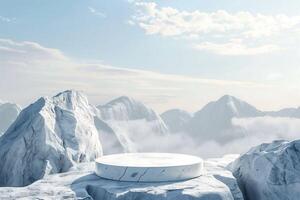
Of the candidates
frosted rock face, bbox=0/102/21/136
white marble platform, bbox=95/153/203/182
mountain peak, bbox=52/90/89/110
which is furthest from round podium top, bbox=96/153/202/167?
frosted rock face, bbox=0/102/21/136

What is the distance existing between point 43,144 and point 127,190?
16.6m

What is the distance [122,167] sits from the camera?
26.0 m

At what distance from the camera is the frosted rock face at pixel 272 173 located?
26266 millimetres

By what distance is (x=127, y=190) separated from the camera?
23641 mm

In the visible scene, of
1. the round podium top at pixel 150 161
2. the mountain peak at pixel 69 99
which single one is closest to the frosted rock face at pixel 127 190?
the round podium top at pixel 150 161

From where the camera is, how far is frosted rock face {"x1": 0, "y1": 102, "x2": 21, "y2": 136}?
188 meters

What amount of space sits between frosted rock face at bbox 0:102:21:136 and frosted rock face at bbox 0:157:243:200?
17194cm

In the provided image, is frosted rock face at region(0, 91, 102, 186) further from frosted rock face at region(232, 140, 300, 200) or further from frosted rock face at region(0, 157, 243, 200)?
frosted rock face at region(232, 140, 300, 200)

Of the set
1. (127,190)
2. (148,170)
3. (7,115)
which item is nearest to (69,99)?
(148,170)

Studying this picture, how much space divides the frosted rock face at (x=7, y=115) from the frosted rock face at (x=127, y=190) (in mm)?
171935

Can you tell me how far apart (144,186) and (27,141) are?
18.7 m

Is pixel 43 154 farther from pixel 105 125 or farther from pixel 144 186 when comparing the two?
pixel 105 125

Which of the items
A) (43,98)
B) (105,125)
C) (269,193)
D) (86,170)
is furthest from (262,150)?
(105,125)

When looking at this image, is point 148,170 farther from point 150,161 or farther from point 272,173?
point 272,173
